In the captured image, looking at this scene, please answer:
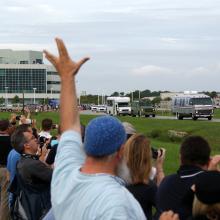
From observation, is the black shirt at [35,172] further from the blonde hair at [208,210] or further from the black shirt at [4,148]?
the blonde hair at [208,210]

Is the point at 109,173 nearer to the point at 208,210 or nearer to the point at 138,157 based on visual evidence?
the point at 208,210

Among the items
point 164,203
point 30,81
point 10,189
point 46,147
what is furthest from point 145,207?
point 30,81

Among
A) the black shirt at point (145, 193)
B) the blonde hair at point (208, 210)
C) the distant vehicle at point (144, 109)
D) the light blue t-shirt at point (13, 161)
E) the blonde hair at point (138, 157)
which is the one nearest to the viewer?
the blonde hair at point (208, 210)

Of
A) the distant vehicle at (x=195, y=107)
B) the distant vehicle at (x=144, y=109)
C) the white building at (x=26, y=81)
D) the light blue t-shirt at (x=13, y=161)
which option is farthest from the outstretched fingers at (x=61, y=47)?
the white building at (x=26, y=81)

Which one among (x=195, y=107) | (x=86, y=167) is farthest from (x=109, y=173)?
(x=195, y=107)

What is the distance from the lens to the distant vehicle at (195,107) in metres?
57.2

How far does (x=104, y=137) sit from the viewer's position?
11.1 ft

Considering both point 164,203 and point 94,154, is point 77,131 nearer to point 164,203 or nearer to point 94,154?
point 94,154

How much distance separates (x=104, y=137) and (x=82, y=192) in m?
0.32

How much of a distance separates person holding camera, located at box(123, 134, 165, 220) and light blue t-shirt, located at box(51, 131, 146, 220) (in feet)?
5.01

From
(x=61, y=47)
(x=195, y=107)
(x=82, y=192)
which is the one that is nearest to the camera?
(x=82, y=192)

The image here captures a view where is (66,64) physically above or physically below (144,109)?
above

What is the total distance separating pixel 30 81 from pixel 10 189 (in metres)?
191

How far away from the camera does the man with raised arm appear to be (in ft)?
10.6
